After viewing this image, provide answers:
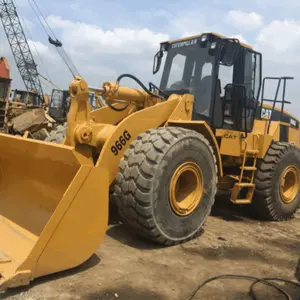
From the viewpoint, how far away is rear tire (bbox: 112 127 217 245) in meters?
4.00

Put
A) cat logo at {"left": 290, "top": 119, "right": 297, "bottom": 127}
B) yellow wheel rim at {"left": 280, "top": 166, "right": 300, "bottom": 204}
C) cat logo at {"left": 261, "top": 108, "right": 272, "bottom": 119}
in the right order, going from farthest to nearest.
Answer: cat logo at {"left": 290, "top": 119, "right": 297, "bottom": 127}
cat logo at {"left": 261, "top": 108, "right": 272, "bottom": 119}
yellow wheel rim at {"left": 280, "top": 166, "right": 300, "bottom": 204}

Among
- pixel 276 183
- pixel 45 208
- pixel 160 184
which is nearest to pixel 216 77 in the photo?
pixel 276 183

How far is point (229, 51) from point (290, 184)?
9.22 ft

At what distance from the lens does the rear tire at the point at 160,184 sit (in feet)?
13.1

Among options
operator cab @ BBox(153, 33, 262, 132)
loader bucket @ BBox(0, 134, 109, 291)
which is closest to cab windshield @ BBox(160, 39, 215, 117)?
operator cab @ BBox(153, 33, 262, 132)

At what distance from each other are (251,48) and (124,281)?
4383mm

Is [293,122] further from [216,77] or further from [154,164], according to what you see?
[154,164]

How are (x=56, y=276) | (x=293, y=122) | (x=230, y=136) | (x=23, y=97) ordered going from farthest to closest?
(x=23, y=97) → (x=293, y=122) → (x=230, y=136) → (x=56, y=276)

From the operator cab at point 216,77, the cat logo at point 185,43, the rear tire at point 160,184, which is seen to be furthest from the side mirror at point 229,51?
the rear tire at point 160,184

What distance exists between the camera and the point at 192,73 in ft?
18.7

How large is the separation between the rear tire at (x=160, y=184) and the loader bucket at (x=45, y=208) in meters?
0.50

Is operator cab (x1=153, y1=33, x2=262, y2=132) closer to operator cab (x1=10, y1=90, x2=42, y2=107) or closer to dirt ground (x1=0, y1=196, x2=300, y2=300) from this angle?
dirt ground (x1=0, y1=196, x2=300, y2=300)

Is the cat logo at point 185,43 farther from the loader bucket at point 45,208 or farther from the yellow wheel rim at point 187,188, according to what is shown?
the loader bucket at point 45,208

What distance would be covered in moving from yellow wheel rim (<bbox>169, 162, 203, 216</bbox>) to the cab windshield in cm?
120
